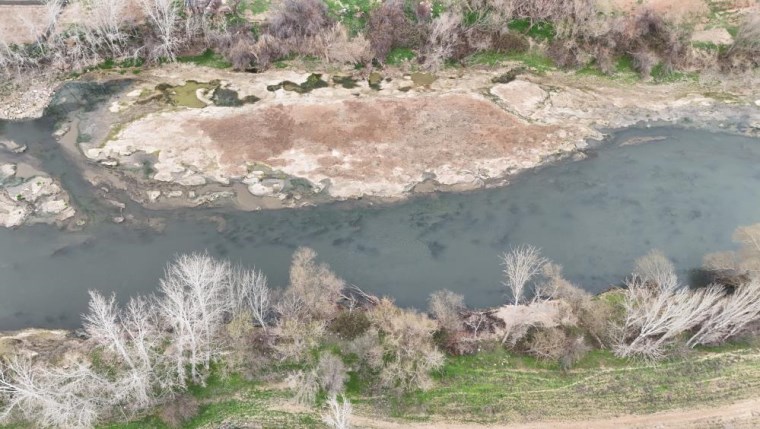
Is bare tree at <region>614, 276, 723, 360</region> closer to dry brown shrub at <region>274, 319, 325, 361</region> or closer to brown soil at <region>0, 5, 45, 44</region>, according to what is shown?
dry brown shrub at <region>274, 319, 325, 361</region>

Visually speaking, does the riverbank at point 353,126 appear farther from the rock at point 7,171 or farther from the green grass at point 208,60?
the rock at point 7,171

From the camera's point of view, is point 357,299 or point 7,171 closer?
point 357,299

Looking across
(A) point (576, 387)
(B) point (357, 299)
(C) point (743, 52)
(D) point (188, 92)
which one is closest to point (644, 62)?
(C) point (743, 52)

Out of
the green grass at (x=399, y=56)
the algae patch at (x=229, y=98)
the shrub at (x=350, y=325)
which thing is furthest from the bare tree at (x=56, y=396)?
the green grass at (x=399, y=56)

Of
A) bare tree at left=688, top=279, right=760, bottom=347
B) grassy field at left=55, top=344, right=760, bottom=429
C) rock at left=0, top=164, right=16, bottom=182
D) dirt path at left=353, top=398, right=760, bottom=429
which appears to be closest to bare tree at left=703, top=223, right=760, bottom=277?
bare tree at left=688, top=279, right=760, bottom=347

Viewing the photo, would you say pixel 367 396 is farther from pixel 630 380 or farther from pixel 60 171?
pixel 60 171

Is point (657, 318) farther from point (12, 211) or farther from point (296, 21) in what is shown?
point (12, 211)

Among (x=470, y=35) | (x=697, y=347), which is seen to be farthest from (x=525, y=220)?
(x=470, y=35)
